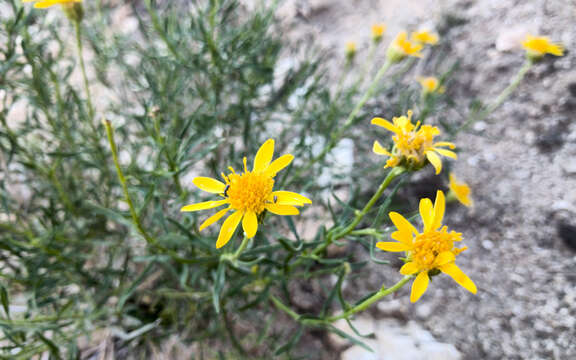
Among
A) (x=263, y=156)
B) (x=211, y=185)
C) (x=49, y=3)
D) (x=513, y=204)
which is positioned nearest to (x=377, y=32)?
(x=513, y=204)

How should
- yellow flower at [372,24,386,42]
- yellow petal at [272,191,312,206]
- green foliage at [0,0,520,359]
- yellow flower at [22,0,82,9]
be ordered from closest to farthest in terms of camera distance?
yellow petal at [272,191,312,206] → yellow flower at [22,0,82,9] → green foliage at [0,0,520,359] → yellow flower at [372,24,386,42]

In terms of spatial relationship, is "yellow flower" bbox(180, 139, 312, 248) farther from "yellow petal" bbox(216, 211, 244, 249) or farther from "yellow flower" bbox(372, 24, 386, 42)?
"yellow flower" bbox(372, 24, 386, 42)

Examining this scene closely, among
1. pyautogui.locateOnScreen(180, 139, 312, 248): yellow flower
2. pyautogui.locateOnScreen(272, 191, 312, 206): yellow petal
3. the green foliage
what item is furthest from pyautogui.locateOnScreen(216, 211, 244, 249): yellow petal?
the green foliage

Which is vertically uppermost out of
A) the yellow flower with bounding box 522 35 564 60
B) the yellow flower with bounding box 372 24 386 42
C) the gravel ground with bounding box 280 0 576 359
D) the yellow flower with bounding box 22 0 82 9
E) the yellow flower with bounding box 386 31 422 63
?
the yellow flower with bounding box 22 0 82 9

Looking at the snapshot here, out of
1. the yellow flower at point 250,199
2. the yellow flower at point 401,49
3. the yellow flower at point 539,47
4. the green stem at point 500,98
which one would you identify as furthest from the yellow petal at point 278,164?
the yellow flower at point 539,47

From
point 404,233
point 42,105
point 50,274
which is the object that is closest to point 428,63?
point 404,233
